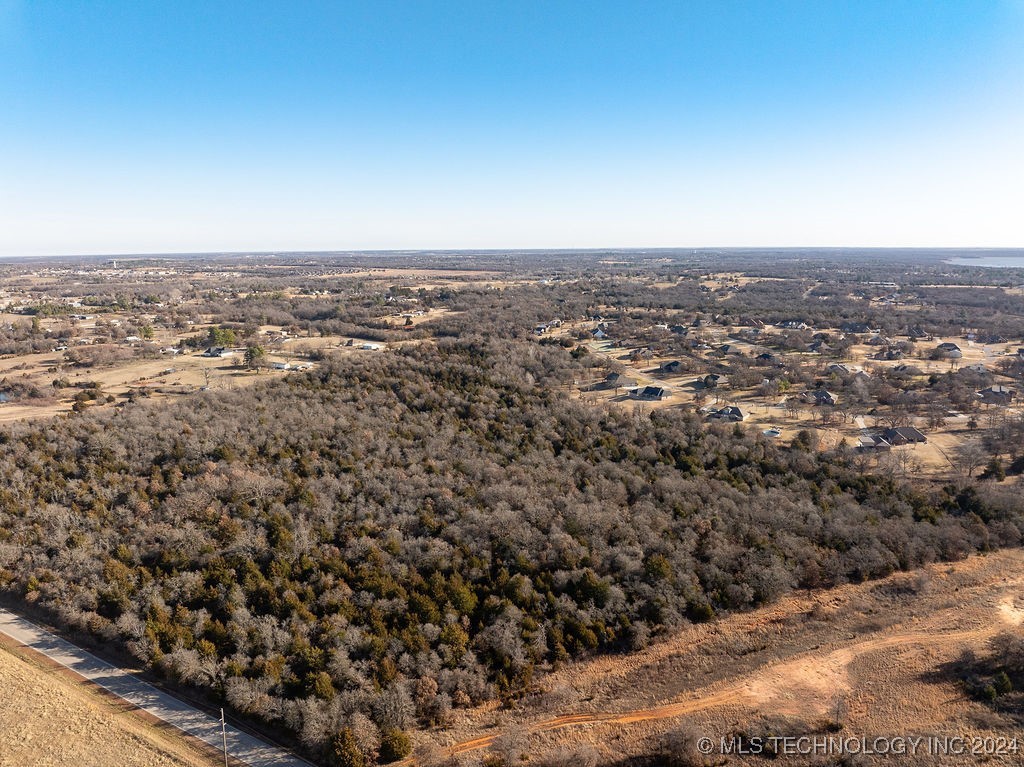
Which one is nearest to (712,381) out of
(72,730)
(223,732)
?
(223,732)

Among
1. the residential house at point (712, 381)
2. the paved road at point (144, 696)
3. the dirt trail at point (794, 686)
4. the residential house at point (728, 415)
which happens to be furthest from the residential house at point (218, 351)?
the dirt trail at point (794, 686)

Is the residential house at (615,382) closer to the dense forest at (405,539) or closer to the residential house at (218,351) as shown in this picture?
the dense forest at (405,539)

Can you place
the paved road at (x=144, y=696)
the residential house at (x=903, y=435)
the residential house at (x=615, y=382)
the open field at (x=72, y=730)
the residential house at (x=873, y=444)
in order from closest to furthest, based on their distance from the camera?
1. the open field at (x=72, y=730)
2. the paved road at (x=144, y=696)
3. the residential house at (x=873, y=444)
4. the residential house at (x=903, y=435)
5. the residential house at (x=615, y=382)

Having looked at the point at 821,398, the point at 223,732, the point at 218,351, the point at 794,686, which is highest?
the point at 218,351

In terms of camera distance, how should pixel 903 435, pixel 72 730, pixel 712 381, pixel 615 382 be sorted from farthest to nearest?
1. pixel 712 381
2. pixel 615 382
3. pixel 903 435
4. pixel 72 730

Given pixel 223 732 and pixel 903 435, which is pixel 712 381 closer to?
pixel 903 435

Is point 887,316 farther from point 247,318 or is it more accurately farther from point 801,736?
point 247,318
